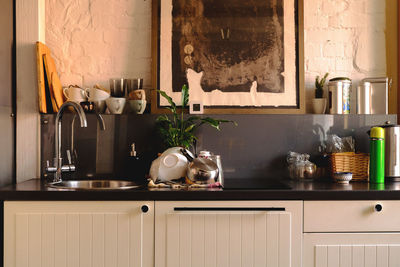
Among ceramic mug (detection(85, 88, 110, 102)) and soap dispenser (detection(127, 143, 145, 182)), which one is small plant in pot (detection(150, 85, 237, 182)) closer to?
soap dispenser (detection(127, 143, 145, 182))

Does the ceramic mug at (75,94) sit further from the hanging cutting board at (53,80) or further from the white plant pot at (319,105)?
the white plant pot at (319,105)

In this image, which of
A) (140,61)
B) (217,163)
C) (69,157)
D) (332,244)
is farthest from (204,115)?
(332,244)

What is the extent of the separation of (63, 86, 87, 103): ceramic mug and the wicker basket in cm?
147

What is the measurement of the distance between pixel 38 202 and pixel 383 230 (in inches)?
60.5

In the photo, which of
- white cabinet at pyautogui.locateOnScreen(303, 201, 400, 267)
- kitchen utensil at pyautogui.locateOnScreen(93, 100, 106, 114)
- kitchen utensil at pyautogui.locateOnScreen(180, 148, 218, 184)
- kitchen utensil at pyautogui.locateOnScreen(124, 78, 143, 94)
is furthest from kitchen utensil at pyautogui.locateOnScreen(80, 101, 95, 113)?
white cabinet at pyautogui.locateOnScreen(303, 201, 400, 267)

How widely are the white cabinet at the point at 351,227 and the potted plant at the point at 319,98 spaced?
717mm

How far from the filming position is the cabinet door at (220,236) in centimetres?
167

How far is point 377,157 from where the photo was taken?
198 cm

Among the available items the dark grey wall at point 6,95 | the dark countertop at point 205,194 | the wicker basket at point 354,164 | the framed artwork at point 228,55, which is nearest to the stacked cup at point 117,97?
the framed artwork at point 228,55

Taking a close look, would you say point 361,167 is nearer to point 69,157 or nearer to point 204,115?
point 204,115

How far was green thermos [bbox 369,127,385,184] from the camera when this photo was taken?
197 cm

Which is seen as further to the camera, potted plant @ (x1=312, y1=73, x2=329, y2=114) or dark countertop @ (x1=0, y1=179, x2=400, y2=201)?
potted plant @ (x1=312, y1=73, x2=329, y2=114)

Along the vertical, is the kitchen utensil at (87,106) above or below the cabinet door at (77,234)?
above

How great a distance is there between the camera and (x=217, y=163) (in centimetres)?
197
